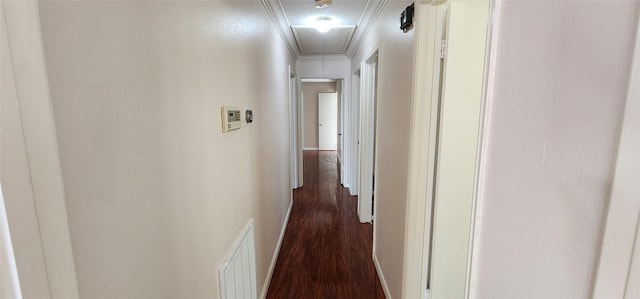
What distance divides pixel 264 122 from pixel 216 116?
0.99 m

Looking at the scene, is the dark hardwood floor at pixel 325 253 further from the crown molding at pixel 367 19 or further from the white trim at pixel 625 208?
the crown molding at pixel 367 19

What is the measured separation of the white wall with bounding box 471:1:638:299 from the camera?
1.66 feet

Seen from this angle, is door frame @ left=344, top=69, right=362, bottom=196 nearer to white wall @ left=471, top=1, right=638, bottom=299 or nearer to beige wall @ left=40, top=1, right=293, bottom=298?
beige wall @ left=40, top=1, right=293, bottom=298

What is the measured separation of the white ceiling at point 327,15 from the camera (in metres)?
2.37

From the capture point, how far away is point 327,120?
29.1ft

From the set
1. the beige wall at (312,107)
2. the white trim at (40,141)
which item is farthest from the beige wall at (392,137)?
the beige wall at (312,107)

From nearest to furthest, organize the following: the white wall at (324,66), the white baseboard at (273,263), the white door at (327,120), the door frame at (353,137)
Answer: the white baseboard at (273,263)
the door frame at (353,137)
the white wall at (324,66)
the white door at (327,120)

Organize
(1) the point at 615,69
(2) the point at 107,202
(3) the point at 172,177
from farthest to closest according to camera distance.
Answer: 1. (3) the point at 172,177
2. (2) the point at 107,202
3. (1) the point at 615,69

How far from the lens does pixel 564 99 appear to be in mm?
585

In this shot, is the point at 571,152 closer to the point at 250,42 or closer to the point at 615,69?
the point at 615,69

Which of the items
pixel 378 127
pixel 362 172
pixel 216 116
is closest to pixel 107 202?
pixel 216 116

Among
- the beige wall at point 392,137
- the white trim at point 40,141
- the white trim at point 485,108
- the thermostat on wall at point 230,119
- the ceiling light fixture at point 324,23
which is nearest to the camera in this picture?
the white trim at point 40,141

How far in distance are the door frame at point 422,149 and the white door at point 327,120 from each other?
23.5 feet

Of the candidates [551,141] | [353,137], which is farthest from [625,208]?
[353,137]
